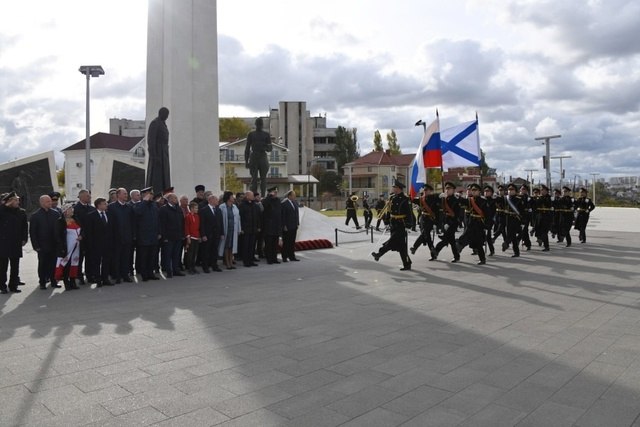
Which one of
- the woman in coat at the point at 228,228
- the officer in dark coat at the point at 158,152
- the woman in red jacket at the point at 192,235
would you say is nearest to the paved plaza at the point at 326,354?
the woman in red jacket at the point at 192,235

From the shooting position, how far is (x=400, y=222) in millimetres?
→ 11555

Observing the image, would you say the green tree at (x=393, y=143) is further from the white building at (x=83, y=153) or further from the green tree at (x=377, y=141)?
the white building at (x=83, y=153)

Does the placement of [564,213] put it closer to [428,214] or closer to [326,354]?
[428,214]

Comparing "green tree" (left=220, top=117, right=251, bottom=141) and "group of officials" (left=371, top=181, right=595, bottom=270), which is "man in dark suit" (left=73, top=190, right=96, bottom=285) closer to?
"group of officials" (left=371, top=181, right=595, bottom=270)

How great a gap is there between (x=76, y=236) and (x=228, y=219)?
3.57 m

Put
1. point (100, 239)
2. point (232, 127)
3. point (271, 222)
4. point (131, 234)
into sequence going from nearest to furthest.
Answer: point (100, 239), point (131, 234), point (271, 222), point (232, 127)

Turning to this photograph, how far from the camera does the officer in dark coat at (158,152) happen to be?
15065 millimetres

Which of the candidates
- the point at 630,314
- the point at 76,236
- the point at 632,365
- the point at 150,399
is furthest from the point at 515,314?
the point at 76,236

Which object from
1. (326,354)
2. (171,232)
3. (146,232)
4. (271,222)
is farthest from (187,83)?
(326,354)

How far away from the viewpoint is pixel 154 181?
15320 mm

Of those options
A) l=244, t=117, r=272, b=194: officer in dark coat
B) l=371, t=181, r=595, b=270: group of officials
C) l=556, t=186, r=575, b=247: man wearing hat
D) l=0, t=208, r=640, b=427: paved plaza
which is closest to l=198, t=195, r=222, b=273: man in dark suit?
l=0, t=208, r=640, b=427: paved plaza

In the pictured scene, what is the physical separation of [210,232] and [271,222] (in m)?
1.89

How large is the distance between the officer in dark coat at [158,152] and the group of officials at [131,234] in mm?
3174

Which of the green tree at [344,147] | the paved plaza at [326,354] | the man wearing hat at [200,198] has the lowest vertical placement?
the paved plaza at [326,354]
